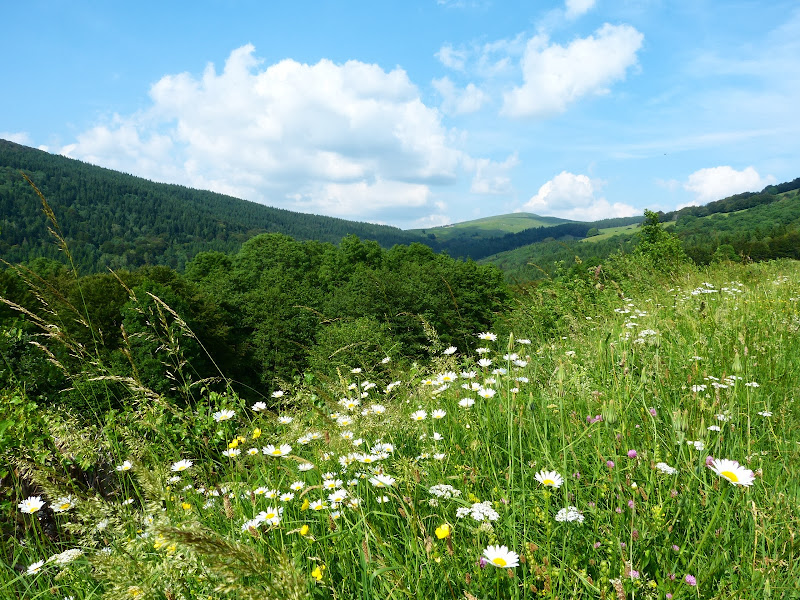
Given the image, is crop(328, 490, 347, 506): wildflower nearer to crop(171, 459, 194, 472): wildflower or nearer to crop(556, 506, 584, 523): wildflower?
crop(556, 506, 584, 523): wildflower

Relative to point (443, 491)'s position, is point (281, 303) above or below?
below

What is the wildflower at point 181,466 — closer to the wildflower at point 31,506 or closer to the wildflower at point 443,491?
the wildflower at point 31,506

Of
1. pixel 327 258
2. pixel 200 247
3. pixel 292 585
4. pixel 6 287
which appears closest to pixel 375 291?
pixel 327 258

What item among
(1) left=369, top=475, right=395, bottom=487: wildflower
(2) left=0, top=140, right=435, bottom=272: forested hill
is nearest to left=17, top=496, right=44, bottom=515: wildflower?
(1) left=369, top=475, right=395, bottom=487: wildflower

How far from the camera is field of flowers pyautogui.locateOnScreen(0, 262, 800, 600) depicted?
1480 mm

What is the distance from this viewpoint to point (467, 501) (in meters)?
1.82

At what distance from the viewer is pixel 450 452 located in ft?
8.45

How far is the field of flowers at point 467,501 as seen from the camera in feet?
4.86

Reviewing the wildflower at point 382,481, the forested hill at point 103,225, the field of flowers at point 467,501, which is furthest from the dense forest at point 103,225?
the wildflower at point 382,481

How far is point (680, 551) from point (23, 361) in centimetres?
1824

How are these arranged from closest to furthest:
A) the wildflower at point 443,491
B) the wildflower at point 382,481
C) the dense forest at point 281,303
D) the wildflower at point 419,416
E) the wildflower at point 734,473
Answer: the wildflower at point 734,473
the wildflower at point 443,491
the wildflower at point 382,481
the wildflower at point 419,416
the dense forest at point 281,303

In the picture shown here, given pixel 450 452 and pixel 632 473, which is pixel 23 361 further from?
pixel 632 473

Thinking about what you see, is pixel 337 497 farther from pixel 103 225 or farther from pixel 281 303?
pixel 103 225

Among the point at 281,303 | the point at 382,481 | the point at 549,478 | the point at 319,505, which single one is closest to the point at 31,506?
the point at 319,505
